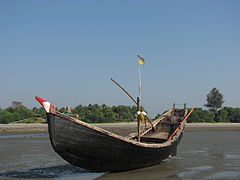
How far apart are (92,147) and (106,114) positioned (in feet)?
128

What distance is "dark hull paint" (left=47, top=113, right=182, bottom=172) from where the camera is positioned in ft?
23.8

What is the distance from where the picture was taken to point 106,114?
1823 inches

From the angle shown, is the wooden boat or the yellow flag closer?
the wooden boat

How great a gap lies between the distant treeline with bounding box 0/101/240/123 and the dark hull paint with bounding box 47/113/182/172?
34805 millimetres

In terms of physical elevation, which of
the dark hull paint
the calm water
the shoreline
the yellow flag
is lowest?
the calm water

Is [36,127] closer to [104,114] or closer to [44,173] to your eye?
[104,114]

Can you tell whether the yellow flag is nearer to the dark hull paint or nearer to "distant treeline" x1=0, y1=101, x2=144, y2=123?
the dark hull paint

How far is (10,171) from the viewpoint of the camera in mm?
9219

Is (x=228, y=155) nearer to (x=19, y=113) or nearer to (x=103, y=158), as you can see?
(x=103, y=158)

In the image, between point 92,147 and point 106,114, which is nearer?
point 92,147

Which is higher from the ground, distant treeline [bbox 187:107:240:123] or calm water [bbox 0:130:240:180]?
distant treeline [bbox 187:107:240:123]

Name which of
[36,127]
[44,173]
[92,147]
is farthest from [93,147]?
[36,127]

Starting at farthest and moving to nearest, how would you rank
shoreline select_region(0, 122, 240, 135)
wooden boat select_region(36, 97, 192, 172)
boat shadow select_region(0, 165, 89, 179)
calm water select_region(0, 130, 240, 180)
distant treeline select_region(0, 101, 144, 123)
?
distant treeline select_region(0, 101, 144, 123)
shoreline select_region(0, 122, 240, 135)
boat shadow select_region(0, 165, 89, 179)
calm water select_region(0, 130, 240, 180)
wooden boat select_region(36, 97, 192, 172)

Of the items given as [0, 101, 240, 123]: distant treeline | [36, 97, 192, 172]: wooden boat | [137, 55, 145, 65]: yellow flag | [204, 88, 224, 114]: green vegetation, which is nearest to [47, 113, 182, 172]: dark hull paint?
[36, 97, 192, 172]: wooden boat
